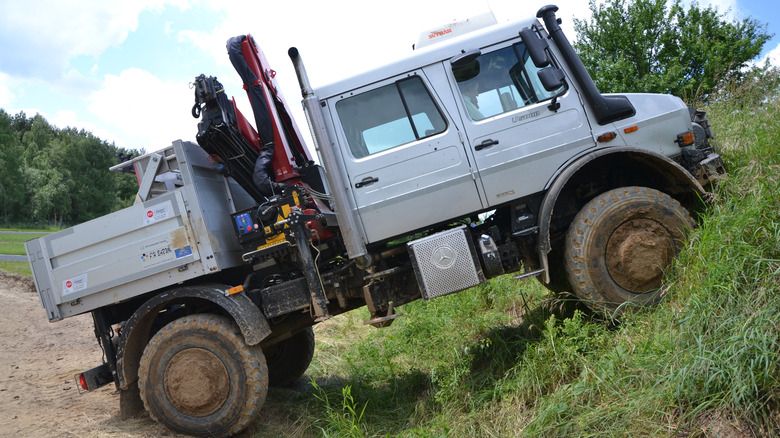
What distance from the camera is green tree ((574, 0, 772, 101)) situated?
2180 centimetres

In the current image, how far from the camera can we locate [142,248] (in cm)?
477

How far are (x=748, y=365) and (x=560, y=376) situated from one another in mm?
1413

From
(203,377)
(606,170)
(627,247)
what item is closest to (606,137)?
(606,170)

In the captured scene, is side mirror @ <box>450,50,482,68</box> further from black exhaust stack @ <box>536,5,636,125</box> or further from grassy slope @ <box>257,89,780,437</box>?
grassy slope @ <box>257,89,780,437</box>

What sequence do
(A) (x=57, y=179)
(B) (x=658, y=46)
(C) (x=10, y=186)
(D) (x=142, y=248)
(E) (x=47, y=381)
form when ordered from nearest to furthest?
1. (D) (x=142, y=248)
2. (E) (x=47, y=381)
3. (B) (x=658, y=46)
4. (C) (x=10, y=186)
5. (A) (x=57, y=179)

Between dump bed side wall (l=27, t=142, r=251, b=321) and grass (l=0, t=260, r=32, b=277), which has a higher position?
grass (l=0, t=260, r=32, b=277)

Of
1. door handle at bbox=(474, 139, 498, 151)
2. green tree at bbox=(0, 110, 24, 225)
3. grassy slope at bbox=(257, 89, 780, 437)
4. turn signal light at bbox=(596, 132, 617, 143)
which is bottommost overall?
grassy slope at bbox=(257, 89, 780, 437)

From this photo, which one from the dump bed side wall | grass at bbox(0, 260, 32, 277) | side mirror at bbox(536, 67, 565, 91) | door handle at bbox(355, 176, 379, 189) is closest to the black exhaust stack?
side mirror at bbox(536, 67, 565, 91)

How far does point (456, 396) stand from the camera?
14.7 feet

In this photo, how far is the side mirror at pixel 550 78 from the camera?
427 centimetres

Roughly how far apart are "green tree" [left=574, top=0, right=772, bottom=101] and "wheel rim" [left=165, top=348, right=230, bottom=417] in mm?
20802

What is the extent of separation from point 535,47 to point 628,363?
2508 millimetres

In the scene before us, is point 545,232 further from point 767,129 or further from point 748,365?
point 767,129

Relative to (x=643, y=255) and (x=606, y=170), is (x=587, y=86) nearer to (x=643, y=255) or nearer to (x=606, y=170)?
(x=606, y=170)
